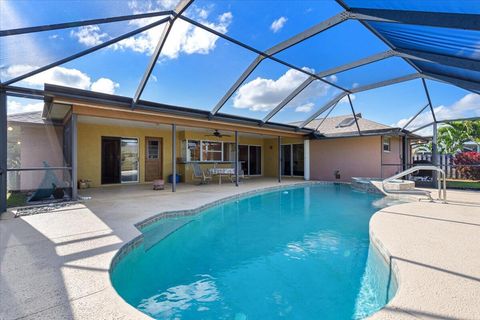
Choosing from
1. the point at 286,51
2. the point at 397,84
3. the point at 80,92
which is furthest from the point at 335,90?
the point at 80,92

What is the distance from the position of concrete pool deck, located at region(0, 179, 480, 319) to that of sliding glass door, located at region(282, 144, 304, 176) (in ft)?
35.2

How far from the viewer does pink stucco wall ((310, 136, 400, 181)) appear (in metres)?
13.4

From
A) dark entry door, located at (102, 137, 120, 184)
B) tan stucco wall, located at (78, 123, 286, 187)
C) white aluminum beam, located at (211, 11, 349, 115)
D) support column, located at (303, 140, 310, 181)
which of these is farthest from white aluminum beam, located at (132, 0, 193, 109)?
support column, located at (303, 140, 310, 181)

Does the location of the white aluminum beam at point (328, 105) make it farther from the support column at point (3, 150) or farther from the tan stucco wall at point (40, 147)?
the support column at point (3, 150)

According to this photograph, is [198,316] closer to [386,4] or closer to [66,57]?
[386,4]

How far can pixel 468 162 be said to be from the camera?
45.8 ft

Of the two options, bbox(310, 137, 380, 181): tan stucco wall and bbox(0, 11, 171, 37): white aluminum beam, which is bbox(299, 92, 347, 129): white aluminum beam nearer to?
bbox(310, 137, 380, 181): tan stucco wall

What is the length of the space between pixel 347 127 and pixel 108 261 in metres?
13.6

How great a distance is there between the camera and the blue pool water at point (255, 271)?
270cm

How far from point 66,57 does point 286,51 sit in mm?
5300

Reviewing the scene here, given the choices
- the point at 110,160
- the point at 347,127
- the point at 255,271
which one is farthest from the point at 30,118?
the point at 347,127

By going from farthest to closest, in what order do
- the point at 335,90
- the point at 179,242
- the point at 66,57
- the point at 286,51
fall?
the point at 335,90, the point at 286,51, the point at 66,57, the point at 179,242

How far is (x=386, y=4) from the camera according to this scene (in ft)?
10.4

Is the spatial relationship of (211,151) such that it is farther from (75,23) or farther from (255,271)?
(255,271)
